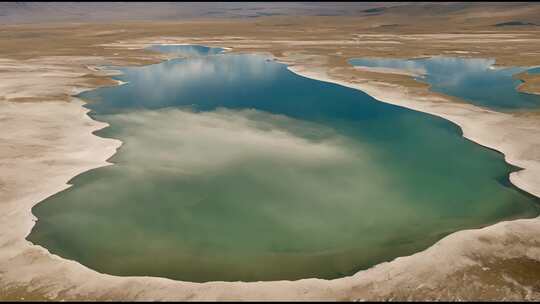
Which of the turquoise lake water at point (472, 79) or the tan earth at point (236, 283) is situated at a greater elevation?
the turquoise lake water at point (472, 79)

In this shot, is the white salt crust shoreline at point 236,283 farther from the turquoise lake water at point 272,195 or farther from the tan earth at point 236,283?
the turquoise lake water at point 272,195

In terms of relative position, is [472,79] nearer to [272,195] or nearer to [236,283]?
[272,195]

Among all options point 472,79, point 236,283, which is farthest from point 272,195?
point 472,79

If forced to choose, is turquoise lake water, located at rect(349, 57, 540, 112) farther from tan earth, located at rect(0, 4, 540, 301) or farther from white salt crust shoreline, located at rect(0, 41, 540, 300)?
white salt crust shoreline, located at rect(0, 41, 540, 300)

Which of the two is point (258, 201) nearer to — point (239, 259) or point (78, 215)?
point (239, 259)

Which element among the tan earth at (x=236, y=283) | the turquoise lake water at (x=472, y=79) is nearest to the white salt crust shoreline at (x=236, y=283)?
the tan earth at (x=236, y=283)
